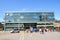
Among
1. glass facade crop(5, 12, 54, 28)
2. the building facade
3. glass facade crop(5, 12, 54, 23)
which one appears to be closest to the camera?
the building facade

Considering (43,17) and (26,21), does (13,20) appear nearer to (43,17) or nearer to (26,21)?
(26,21)

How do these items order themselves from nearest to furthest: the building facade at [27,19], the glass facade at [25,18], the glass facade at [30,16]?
the building facade at [27,19], the glass facade at [25,18], the glass facade at [30,16]

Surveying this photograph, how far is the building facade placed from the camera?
345ft

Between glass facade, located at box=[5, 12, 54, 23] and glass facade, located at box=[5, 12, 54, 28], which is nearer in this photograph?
glass facade, located at box=[5, 12, 54, 28]

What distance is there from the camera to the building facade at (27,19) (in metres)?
105

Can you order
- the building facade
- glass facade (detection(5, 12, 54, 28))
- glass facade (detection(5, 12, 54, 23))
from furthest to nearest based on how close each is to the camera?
glass facade (detection(5, 12, 54, 23)) < glass facade (detection(5, 12, 54, 28)) < the building facade

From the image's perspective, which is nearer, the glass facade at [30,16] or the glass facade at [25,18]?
the glass facade at [25,18]

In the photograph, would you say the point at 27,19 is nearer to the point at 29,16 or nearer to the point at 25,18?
the point at 25,18

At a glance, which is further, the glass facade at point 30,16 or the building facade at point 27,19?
the glass facade at point 30,16

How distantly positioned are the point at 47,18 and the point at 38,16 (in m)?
6.47

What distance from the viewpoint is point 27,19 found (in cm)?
10738

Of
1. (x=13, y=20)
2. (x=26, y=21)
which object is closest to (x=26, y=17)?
(x=26, y=21)

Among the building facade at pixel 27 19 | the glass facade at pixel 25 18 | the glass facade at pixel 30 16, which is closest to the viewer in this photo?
the building facade at pixel 27 19

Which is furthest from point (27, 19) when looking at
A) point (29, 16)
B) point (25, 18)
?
point (29, 16)
